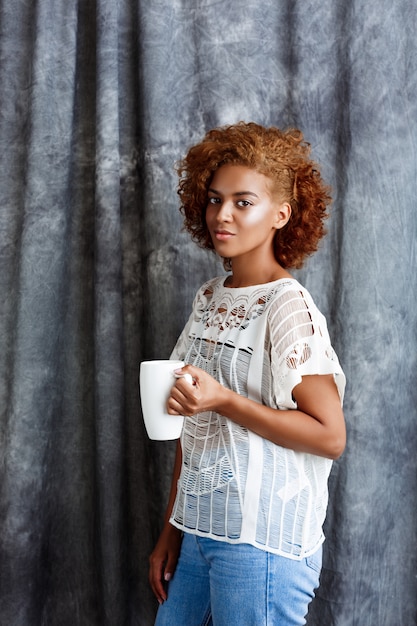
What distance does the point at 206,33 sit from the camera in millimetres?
1300

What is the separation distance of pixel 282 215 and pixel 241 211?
77mm

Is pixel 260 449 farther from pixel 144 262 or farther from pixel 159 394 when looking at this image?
pixel 144 262

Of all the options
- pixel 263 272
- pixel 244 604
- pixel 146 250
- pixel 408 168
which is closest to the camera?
pixel 244 604

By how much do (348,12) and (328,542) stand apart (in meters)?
1.07

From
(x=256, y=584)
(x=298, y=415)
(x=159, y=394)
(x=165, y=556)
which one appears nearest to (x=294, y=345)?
(x=298, y=415)

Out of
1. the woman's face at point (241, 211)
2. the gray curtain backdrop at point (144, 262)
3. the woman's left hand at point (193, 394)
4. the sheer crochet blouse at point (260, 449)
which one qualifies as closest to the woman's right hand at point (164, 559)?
the sheer crochet blouse at point (260, 449)

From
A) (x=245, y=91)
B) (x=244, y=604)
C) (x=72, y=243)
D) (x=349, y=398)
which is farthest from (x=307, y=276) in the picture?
(x=244, y=604)

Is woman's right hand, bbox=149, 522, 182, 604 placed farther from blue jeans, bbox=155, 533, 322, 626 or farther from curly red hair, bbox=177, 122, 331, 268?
curly red hair, bbox=177, 122, 331, 268

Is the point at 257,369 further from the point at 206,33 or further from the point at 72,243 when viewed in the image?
the point at 206,33

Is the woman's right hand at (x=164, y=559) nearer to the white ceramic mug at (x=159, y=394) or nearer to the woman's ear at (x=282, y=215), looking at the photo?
the white ceramic mug at (x=159, y=394)

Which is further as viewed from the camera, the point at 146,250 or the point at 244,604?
the point at 146,250

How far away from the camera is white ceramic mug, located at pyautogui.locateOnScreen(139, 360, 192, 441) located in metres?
0.82

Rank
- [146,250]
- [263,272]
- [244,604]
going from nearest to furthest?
[244,604]
[263,272]
[146,250]

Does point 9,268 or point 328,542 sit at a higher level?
point 9,268
